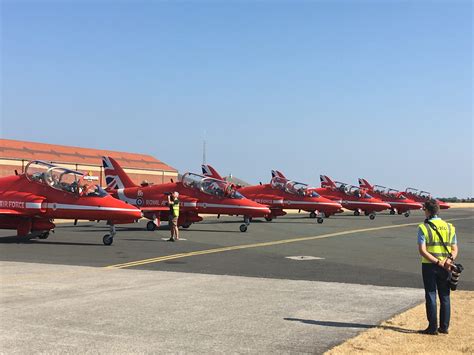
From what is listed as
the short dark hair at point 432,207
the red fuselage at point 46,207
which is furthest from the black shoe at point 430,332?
the red fuselage at point 46,207

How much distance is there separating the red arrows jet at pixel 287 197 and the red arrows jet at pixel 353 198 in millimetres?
7832

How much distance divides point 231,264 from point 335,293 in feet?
15.0

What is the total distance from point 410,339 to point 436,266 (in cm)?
112

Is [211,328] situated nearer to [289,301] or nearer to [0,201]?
[289,301]

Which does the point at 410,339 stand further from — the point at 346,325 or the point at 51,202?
the point at 51,202

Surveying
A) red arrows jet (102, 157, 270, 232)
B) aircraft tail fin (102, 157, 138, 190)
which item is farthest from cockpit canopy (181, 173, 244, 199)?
aircraft tail fin (102, 157, 138, 190)

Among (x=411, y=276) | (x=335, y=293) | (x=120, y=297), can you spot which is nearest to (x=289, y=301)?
(x=335, y=293)

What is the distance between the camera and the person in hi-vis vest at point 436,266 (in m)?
6.94

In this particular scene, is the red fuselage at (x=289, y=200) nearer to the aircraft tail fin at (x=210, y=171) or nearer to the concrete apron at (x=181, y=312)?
the aircraft tail fin at (x=210, y=171)

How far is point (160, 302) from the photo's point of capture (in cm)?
854

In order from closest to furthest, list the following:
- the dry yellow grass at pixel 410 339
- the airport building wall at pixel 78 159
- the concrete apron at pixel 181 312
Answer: the dry yellow grass at pixel 410 339 → the concrete apron at pixel 181 312 → the airport building wall at pixel 78 159

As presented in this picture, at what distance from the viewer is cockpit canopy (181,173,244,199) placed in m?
26.5

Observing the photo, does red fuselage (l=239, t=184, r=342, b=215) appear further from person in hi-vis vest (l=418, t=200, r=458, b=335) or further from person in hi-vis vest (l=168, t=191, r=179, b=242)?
person in hi-vis vest (l=418, t=200, r=458, b=335)

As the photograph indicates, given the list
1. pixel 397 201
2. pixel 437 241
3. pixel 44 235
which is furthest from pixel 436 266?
pixel 397 201
